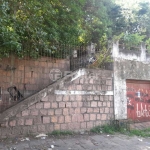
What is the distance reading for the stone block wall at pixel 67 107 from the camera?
6293mm

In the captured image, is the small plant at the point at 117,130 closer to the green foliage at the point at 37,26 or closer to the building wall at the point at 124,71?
A: the building wall at the point at 124,71

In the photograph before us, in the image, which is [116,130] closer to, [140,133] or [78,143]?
[140,133]

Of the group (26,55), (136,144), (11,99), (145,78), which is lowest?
(136,144)

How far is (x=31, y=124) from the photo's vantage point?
6465 millimetres

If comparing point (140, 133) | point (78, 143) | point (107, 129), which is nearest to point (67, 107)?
point (78, 143)

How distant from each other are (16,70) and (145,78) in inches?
221

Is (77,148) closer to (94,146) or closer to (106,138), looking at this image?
(94,146)

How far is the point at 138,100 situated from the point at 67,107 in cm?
363

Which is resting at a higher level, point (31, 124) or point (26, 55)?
point (26, 55)

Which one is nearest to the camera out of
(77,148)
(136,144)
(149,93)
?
(77,148)

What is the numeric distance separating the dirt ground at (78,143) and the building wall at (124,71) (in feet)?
5.13

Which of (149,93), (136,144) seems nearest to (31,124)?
(136,144)

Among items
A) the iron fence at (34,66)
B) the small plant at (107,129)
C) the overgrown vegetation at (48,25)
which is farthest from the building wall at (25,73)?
the small plant at (107,129)

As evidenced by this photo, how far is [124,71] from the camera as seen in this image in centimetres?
871
